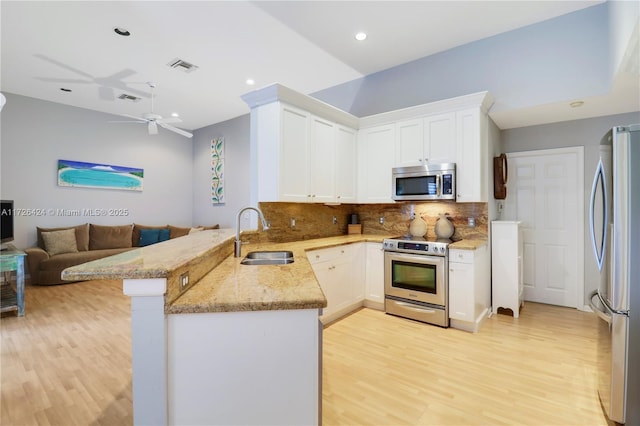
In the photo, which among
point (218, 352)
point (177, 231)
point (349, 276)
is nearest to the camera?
point (218, 352)

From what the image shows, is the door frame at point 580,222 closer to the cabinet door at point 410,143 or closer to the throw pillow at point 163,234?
the cabinet door at point 410,143

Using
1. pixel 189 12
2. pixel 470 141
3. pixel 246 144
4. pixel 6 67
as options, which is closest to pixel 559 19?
pixel 470 141

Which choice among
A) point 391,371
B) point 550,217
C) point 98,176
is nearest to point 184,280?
point 391,371

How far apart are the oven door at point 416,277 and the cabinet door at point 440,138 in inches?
46.8

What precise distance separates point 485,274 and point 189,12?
167 inches

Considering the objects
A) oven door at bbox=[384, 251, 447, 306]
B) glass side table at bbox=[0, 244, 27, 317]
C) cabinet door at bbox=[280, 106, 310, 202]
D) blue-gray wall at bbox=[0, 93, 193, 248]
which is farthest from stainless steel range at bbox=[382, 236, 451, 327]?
blue-gray wall at bbox=[0, 93, 193, 248]

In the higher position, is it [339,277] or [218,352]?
[218,352]

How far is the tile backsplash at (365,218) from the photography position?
12.1 feet

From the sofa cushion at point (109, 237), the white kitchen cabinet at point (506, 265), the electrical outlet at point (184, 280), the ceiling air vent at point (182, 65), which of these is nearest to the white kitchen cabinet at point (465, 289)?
the white kitchen cabinet at point (506, 265)

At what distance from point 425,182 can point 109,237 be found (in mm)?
5890

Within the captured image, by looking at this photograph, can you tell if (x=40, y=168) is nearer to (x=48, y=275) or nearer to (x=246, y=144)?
(x=48, y=275)

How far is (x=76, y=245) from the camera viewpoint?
5.62 m

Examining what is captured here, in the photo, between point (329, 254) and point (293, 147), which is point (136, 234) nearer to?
point (293, 147)

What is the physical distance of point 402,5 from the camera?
302cm
